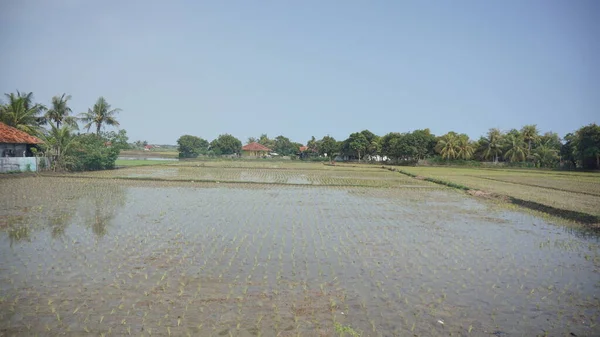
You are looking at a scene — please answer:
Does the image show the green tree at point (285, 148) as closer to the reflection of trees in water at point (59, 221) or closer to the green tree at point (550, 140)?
the green tree at point (550, 140)

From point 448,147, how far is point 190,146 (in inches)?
1815

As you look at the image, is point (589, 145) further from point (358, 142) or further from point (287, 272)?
point (287, 272)

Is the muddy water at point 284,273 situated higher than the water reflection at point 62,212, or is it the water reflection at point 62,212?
the water reflection at point 62,212

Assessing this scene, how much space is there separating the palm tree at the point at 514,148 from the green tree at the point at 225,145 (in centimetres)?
4812

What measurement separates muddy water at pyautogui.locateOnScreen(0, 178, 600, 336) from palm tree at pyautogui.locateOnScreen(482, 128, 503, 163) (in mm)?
48681

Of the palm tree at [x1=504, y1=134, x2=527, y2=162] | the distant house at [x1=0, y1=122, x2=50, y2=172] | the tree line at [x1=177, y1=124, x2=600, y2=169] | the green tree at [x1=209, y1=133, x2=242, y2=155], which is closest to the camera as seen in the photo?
the distant house at [x1=0, y1=122, x2=50, y2=172]

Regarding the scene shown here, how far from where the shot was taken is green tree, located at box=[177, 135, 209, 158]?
67.5m

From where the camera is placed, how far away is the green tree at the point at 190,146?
67500 mm

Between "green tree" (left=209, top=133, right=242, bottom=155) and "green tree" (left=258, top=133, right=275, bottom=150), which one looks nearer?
"green tree" (left=209, top=133, right=242, bottom=155)

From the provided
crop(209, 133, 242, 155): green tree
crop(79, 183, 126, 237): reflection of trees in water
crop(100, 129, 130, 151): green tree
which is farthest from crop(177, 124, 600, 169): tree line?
crop(79, 183, 126, 237): reflection of trees in water

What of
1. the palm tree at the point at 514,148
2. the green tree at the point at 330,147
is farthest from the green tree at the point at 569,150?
the green tree at the point at 330,147

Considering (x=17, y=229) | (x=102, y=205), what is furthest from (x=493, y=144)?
(x=17, y=229)

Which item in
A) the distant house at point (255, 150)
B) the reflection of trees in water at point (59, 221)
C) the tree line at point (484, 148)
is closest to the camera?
the reflection of trees in water at point (59, 221)

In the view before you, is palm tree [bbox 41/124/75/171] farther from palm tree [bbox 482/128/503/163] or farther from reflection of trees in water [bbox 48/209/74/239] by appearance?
palm tree [bbox 482/128/503/163]
